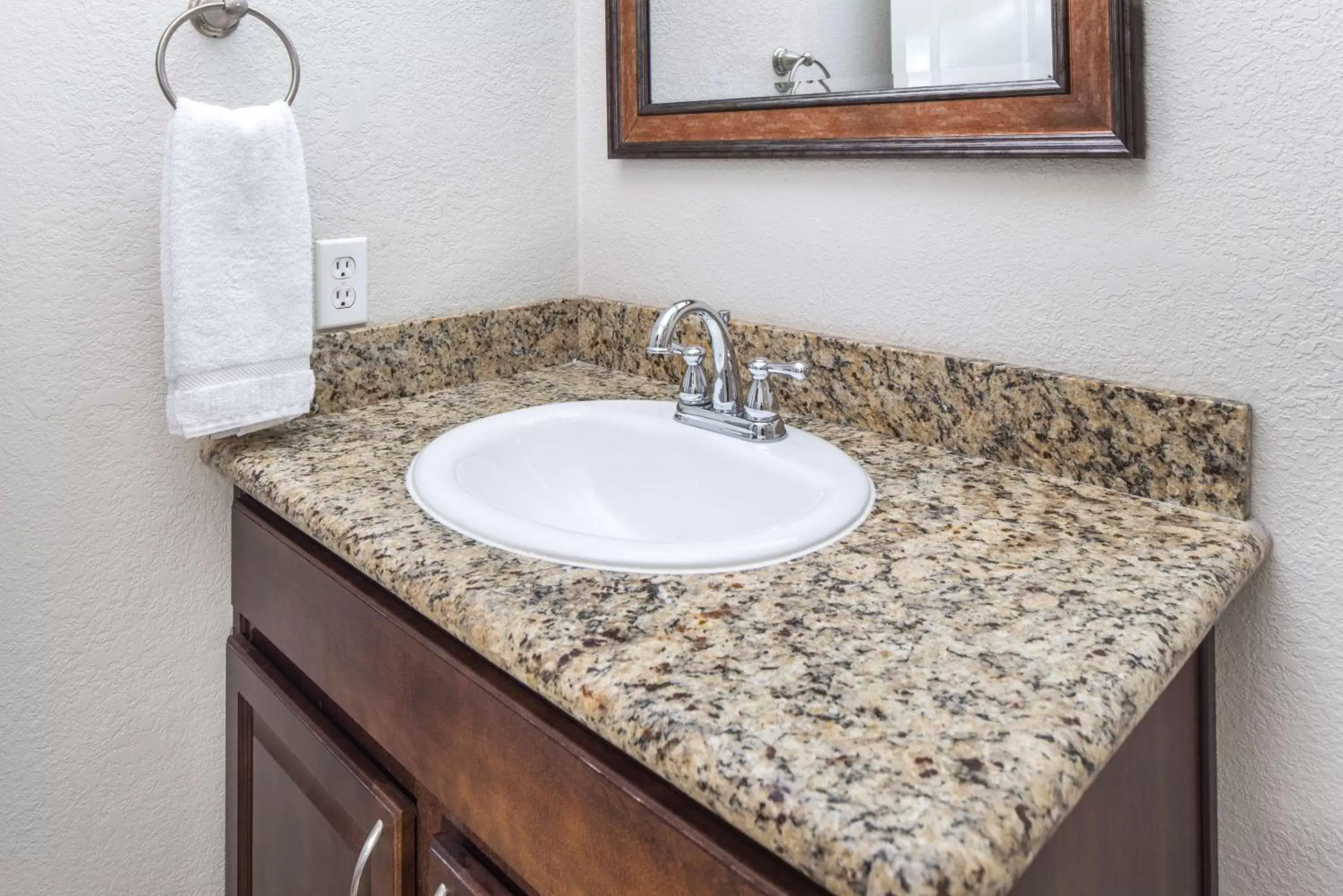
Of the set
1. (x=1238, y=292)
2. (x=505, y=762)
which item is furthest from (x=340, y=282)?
(x=1238, y=292)

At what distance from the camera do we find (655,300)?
1.26 meters

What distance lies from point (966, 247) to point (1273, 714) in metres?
0.50

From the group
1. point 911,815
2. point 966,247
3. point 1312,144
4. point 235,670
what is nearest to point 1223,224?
point 1312,144

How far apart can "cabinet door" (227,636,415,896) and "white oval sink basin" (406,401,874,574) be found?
0.78 ft

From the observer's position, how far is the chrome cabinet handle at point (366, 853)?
738 millimetres

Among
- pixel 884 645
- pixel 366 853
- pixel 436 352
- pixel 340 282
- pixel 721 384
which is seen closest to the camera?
pixel 884 645

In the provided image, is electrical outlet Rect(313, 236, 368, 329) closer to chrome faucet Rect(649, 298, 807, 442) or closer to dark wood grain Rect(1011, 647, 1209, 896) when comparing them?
chrome faucet Rect(649, 298, 807, 442)

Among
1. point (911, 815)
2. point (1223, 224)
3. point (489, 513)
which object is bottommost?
point (911, 815)

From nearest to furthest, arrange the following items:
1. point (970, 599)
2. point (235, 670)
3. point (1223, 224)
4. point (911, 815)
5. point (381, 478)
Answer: point (911, 815) → point (970, 599) → point (1223, 224) → point (381, 478) → point (235, 670)

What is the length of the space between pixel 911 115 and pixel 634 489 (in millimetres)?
494

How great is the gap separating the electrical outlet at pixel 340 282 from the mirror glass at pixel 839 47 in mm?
439

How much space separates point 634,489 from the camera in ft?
3.38

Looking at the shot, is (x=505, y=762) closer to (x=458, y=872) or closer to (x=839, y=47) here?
(x=458, y=872)

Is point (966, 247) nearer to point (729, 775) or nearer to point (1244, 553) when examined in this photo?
point (1244, 553)
